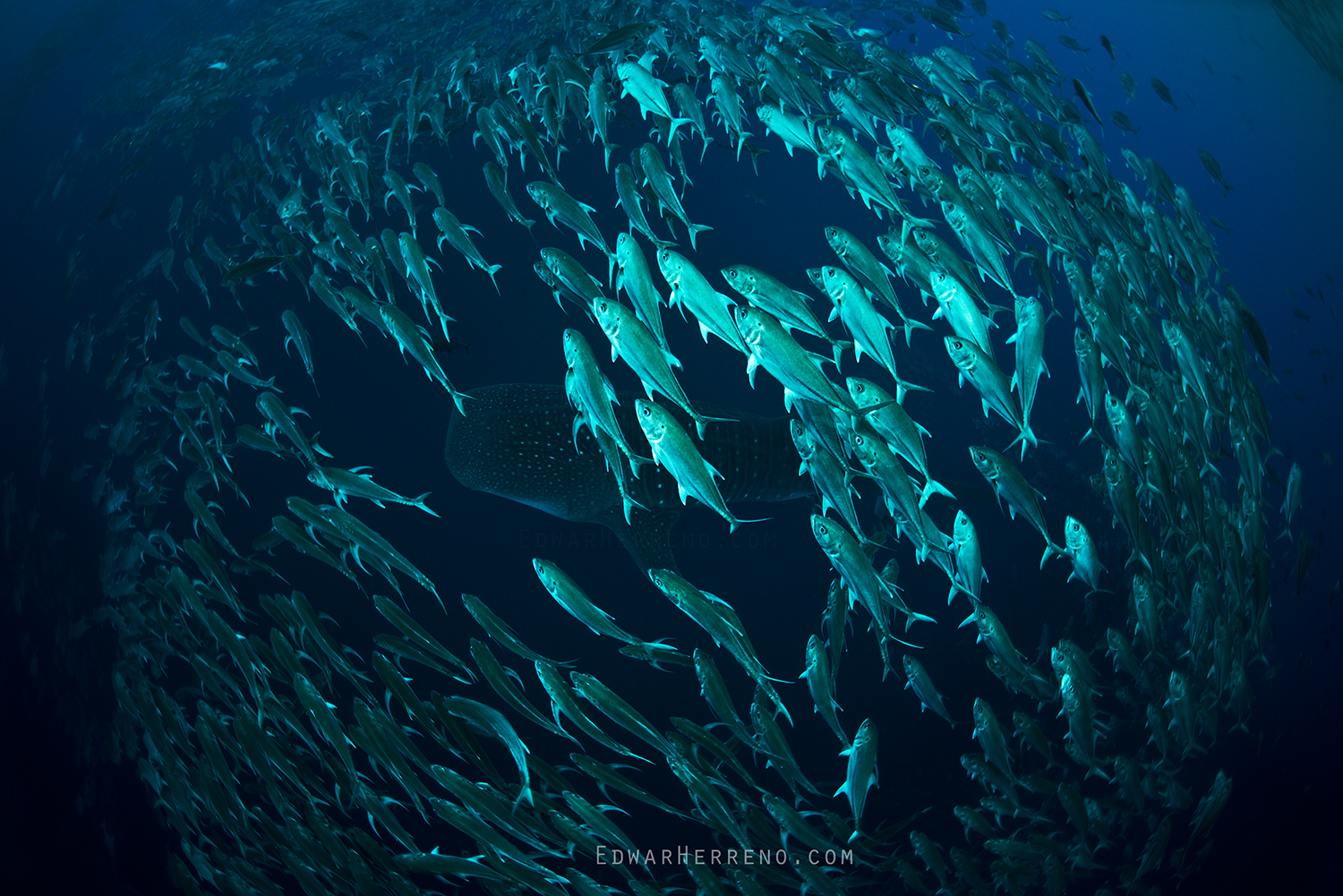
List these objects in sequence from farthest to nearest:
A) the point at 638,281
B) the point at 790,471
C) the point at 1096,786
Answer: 1. the point at 1096,786
2. the point at 790,471
3. the point at 638,281

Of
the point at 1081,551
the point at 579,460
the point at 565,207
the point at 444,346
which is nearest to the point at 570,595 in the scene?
the point at 579,460

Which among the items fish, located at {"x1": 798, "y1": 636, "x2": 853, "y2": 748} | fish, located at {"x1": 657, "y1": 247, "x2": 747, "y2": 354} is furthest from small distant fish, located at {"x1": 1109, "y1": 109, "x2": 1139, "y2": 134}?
fish, located at {"x1": 798, "y1": 636, "x2": 853, "y2": 748}

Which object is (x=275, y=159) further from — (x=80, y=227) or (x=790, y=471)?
(x=790, y=471)

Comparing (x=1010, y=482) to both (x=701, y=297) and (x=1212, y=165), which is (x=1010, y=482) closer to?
(x=701, y=297)

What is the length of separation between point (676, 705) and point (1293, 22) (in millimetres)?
13492

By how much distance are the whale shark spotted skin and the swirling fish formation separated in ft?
0.83

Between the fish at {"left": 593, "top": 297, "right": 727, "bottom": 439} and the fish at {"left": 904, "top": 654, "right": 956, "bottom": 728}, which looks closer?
the fish at {"left": 593, "top": 297, "right": 727, "bottom": 439}

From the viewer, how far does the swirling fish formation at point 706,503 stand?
6.78 ft

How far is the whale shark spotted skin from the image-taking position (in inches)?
129

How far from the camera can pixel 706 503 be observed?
1724 mm

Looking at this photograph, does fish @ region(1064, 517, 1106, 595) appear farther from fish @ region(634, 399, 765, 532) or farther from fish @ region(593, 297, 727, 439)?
fish @ region(593, 297, 727, 439)

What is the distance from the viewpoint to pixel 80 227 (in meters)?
5.23

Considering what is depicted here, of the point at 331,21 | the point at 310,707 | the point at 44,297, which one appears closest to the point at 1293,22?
the point at 331,21

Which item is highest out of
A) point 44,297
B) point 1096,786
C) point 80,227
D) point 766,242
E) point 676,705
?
point 766,242
